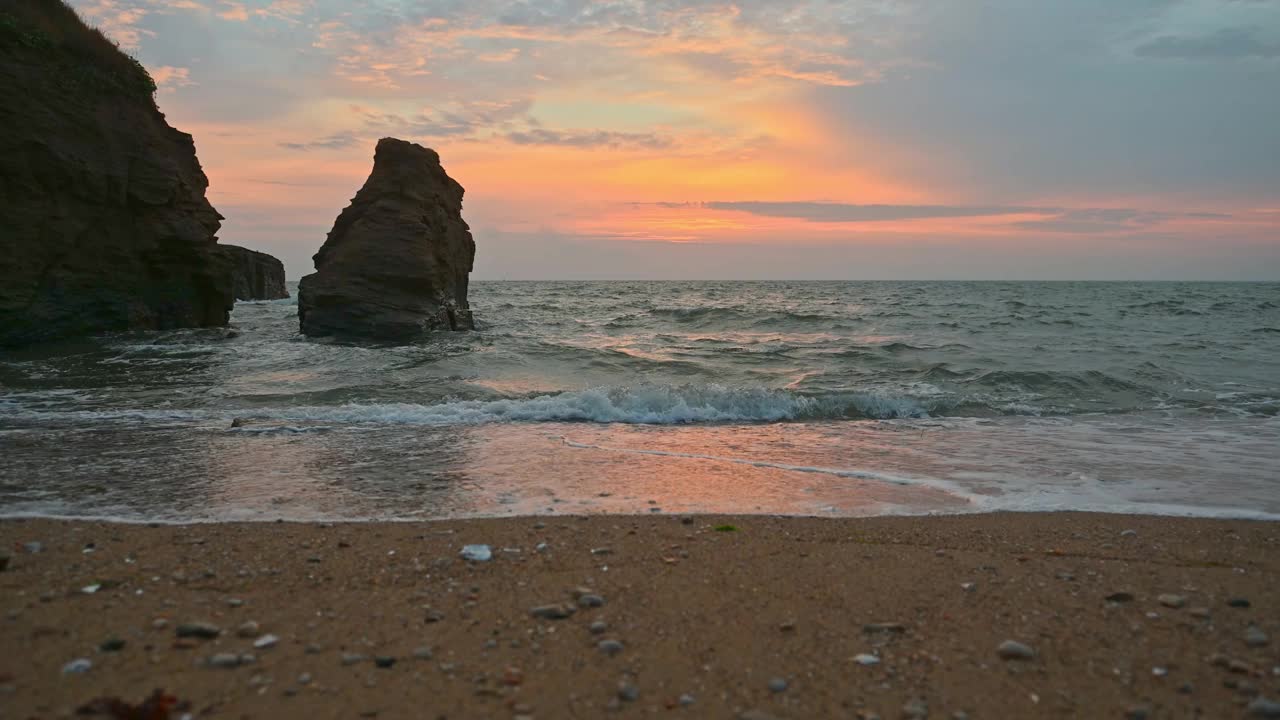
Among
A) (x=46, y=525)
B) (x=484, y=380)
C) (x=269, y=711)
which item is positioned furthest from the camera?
(x=484, y=380)

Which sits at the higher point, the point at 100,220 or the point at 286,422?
the point at 100,220

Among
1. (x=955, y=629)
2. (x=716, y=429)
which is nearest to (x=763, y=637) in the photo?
(x=955, y=629)

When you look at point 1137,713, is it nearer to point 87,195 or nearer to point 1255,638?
point 1255,638

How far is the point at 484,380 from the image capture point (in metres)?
14.2

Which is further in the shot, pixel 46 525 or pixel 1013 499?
pixel 1013 499

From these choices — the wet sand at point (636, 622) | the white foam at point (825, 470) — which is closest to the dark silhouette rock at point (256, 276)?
the white foam at point (825, 470)

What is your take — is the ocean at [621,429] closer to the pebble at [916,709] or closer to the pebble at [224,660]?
the pebble at [224,660]

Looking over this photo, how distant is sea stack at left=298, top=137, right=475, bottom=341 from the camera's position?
20.2 metres

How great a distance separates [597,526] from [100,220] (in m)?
17.7

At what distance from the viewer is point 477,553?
455cm

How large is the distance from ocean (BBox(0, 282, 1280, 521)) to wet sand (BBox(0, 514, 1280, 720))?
113cm

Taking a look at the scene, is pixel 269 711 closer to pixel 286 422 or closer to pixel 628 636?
pixel 628 636

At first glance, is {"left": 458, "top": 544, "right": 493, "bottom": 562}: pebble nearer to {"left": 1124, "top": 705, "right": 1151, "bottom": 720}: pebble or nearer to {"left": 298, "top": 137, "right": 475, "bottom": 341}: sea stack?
{"left": 1124, "top": 705, "right": 1151, "bottom": 720}: pebble

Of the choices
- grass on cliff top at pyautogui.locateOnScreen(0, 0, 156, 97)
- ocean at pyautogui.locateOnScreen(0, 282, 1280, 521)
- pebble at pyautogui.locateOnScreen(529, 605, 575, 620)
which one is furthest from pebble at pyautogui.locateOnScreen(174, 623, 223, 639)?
grass on cliff top at pyautogui.locateOnScreen(0, 0, 156, 97)
